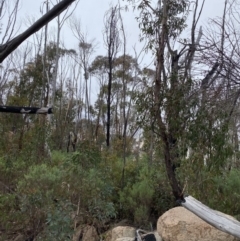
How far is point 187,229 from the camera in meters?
6.15

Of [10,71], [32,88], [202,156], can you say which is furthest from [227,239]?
[10,71]

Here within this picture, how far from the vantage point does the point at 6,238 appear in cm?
622

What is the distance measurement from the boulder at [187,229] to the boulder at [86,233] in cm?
117

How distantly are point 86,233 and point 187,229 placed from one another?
161 centimetres

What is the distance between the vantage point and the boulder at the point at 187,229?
601 centimetres

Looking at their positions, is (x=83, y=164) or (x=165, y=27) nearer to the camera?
(x=83, y=164)

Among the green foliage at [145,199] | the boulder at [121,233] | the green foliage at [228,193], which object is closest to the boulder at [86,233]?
the boulder at [121,233]

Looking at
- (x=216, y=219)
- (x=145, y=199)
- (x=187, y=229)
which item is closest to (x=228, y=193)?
(x=145, y=199)

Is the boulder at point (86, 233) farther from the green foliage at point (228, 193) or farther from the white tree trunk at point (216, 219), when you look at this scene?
the white tree trunk at point (216, 219)

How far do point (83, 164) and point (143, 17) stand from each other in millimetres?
2691

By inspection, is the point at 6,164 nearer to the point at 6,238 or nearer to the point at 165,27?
the point at 6,238

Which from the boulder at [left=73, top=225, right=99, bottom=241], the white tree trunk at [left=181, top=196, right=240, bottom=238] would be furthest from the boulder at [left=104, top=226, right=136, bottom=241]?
the white tree trunk at [left=181, top=196, right=240, bottom=238]

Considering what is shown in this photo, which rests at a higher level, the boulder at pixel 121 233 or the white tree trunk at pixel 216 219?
the white tree trunk at pixel 216 219

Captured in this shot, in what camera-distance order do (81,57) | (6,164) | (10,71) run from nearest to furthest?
1. (6,164)
2. (10,71)
3. (81,57)
